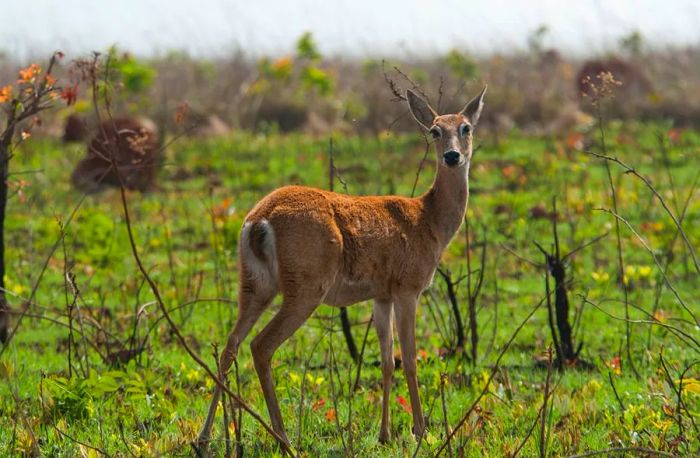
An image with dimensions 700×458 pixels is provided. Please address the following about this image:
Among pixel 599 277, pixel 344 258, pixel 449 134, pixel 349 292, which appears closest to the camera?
pixel 344 258

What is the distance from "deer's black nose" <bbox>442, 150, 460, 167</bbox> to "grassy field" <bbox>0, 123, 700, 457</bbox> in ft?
2.24

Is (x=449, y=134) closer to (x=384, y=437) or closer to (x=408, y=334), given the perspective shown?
(x=408, y=334)

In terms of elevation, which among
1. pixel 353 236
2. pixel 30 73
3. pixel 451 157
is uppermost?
pixel 30 73

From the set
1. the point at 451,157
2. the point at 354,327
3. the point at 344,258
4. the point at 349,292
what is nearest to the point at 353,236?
the point at 344,258

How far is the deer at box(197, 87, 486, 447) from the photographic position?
548 cm

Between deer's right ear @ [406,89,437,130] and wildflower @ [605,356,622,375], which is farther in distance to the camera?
wildflower @ [605,356,622,375]

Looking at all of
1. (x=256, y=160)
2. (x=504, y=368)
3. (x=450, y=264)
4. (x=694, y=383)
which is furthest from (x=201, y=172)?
(x=694, y=383)

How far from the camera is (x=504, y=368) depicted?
7426mm

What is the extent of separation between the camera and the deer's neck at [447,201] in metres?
6.60

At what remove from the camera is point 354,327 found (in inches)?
356

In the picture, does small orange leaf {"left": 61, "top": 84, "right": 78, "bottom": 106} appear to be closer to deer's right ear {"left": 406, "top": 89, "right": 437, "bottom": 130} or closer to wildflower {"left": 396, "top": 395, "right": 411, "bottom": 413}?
deer's right ear {"left": 406, "top": 89, "right": 437, "bottom": 130}

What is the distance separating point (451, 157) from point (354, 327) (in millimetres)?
2900

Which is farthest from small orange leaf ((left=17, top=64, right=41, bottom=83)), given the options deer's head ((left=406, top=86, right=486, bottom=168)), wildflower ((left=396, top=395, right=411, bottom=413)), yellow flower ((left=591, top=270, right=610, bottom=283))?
yellow flower ((left=591, top=270, right=610, bottom=283))

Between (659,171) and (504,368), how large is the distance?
934 cm
